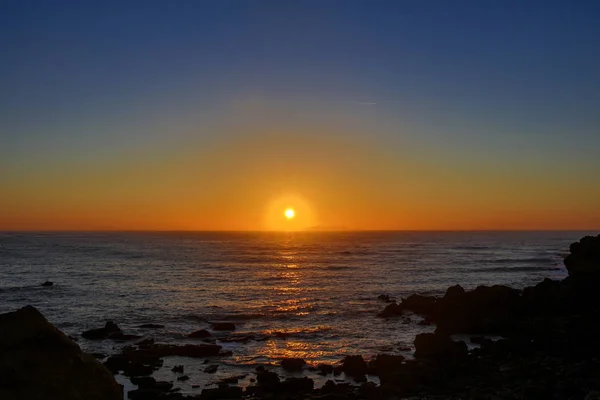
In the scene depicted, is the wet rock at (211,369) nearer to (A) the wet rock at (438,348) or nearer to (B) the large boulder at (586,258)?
(A) the wet rock at (438,348)

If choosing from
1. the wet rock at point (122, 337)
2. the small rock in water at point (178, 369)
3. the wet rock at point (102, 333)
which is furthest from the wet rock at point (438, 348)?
the wet rock at point (102, 333)

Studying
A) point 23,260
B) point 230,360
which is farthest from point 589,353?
point 23,260

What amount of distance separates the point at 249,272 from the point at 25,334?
7780 cm

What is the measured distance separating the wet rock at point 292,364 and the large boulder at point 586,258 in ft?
78.5

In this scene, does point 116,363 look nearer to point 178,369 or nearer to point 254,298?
point 178,369

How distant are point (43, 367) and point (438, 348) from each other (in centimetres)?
2150

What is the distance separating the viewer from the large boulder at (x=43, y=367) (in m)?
12.4

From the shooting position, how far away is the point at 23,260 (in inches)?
4311

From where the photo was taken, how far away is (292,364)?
92.9ft

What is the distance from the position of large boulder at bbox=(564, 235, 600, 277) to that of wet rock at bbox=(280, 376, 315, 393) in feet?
85.0

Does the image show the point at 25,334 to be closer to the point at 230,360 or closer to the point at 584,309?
the point at 230,360

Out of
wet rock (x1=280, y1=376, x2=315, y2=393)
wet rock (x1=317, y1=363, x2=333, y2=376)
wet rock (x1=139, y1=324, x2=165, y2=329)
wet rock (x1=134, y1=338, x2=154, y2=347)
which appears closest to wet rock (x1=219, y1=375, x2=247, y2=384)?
wet rock (x1=280, y1=376, x2=315, y2=393)

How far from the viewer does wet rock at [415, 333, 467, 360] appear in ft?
90.0

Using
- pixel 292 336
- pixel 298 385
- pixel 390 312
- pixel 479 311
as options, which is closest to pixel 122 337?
pixel 292 336
